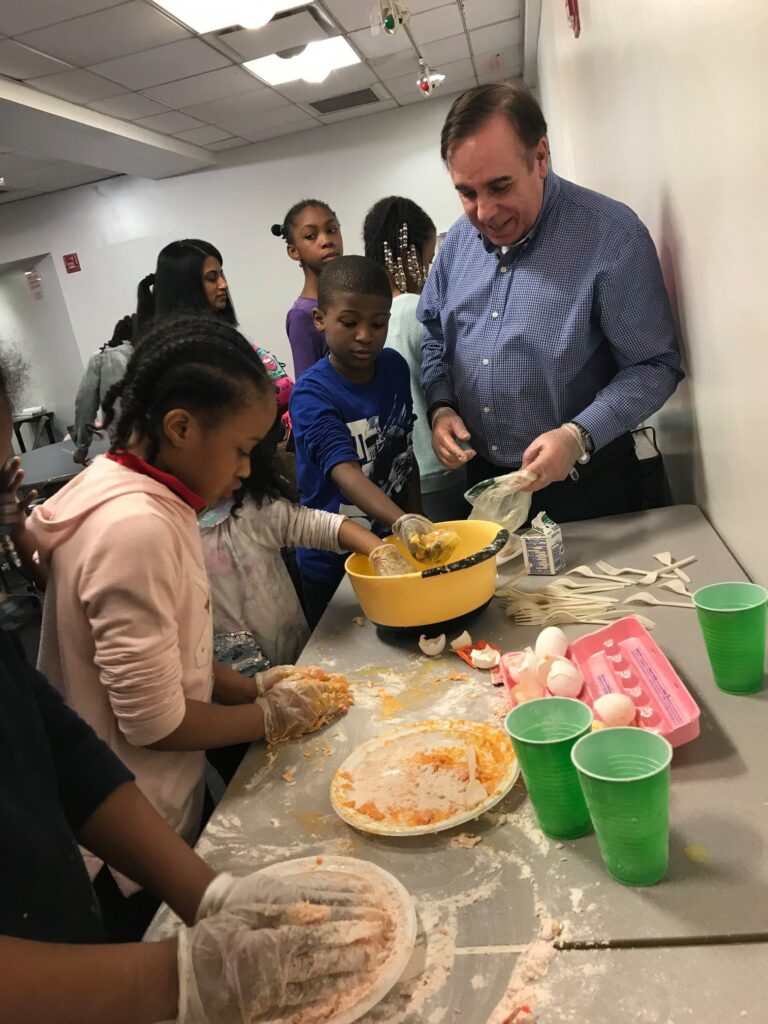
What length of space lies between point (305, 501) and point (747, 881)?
146 centimetres

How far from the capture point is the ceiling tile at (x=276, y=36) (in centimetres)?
438

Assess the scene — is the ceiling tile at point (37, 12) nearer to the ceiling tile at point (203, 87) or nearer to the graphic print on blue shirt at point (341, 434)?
the ceiling tile at point (203, 87)

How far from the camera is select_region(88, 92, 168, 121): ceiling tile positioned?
16.8ft

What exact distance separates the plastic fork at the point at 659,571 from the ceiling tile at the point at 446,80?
18.1 ft

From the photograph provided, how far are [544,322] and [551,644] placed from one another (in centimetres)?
89

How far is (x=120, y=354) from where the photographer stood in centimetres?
409

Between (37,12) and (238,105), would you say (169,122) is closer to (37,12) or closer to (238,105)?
(238,105)

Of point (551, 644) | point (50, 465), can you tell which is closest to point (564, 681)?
point (551, 644)

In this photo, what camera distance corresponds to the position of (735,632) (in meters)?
1.05

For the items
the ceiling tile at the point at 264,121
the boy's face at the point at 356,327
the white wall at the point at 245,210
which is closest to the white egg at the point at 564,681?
the boy's face at the point at 356,327

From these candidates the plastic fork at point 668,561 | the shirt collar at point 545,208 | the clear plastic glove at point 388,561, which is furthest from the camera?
the shirt collar at point 545,208

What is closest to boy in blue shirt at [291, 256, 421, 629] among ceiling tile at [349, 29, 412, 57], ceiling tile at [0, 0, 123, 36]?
ceiling tile at [0, 0, 123, 36]

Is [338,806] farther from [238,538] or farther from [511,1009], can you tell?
[238,538]

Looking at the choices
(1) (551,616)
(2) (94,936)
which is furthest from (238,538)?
(2) (94,936)
